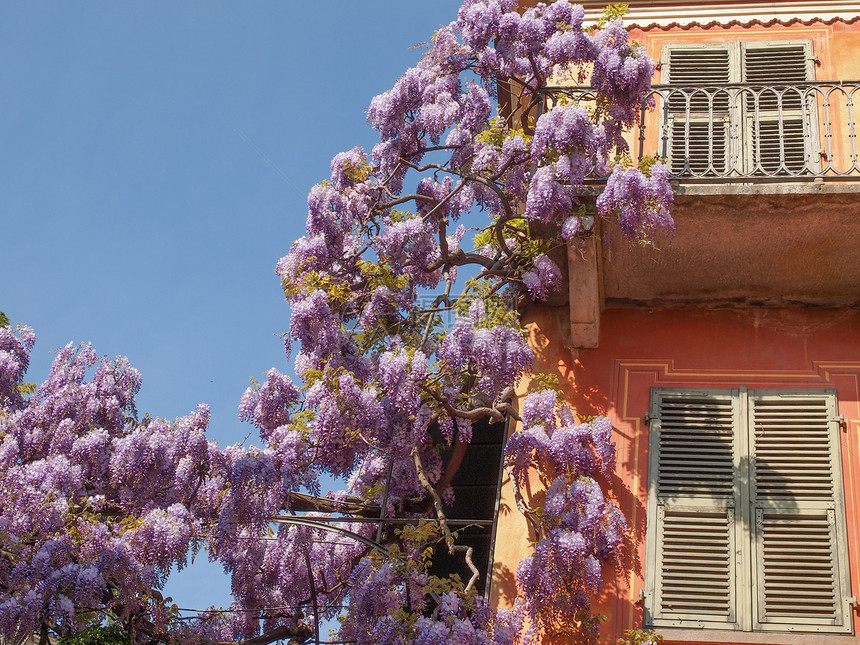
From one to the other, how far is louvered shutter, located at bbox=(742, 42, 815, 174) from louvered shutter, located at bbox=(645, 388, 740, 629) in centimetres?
189

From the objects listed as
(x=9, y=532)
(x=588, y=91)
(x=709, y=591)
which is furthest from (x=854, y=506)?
(x=9, y=532)

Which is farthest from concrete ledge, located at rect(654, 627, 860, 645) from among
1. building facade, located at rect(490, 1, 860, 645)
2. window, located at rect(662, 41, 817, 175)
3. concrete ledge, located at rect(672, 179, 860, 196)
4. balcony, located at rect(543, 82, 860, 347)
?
window, located at rect(662, 41, 817, 175)

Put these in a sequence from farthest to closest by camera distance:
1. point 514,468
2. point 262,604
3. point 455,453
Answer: point 262,604 < point 455,453 < point 514,468

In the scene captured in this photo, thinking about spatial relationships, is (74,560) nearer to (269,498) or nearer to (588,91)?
(269,498)

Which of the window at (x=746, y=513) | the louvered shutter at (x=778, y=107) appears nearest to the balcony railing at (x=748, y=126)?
the louvered shutter at (x=778, y=107)

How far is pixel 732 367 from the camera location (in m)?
9.91

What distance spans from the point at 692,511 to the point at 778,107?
11.0 ft

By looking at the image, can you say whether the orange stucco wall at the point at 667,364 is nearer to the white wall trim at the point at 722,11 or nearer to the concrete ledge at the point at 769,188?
the concrete ledge at the point at 769,188

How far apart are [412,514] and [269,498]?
4.30ft

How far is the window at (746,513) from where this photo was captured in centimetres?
875

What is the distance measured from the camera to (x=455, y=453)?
1027 centimetres

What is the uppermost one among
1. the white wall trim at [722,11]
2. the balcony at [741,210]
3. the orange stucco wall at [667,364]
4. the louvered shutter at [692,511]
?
the white wall trim at [722,11]

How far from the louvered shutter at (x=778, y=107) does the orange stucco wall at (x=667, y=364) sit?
1225 millimetres

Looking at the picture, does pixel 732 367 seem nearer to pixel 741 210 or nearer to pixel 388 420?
pixel 741 210
